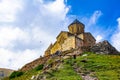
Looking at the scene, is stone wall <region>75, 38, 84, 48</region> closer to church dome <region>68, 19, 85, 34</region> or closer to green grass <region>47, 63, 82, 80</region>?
church dome <region>68, 19, 85, 34</region>

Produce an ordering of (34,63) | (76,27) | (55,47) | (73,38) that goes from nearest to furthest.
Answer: (34,63) → (73,38) → (76,27) → (55,47)

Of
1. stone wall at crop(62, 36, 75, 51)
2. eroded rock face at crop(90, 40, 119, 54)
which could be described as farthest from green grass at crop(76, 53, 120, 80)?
stone wall at crop(62, 36, 75, 51)

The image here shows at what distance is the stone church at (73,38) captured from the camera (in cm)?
8594

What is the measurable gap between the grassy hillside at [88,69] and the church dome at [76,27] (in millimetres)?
35033

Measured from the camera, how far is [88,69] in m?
48.3

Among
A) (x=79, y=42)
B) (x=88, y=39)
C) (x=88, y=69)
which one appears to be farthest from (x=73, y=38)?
(x=88, y=69)

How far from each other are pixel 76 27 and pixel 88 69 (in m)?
45.0

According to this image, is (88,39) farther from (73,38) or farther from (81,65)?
(81,65)

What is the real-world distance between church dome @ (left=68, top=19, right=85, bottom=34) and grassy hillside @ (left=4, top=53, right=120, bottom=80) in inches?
1379

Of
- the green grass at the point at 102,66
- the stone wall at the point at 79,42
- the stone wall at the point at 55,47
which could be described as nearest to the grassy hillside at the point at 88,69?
the green grass at the point at 102,66

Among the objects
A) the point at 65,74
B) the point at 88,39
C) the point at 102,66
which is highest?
the point at 88,39

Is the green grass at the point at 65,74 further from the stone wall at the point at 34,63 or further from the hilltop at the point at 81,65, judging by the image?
the stone wall at the point at 34,63

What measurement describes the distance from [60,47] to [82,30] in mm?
8344

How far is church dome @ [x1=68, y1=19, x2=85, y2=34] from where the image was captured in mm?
92188
